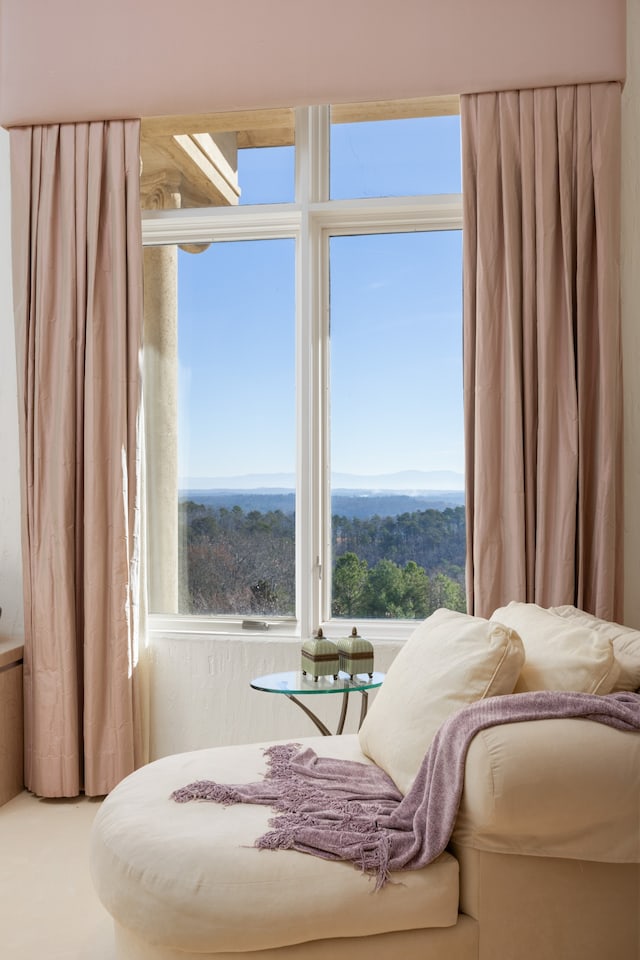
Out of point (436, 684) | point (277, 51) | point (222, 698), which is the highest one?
point (277, 51)

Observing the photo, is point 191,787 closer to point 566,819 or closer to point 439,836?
point 439,836

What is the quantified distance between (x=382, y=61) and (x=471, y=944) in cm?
279

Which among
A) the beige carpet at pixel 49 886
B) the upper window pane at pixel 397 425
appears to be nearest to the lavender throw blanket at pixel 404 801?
Result: the beige carpet at pixel 49 886

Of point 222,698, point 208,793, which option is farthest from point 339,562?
point 208,793

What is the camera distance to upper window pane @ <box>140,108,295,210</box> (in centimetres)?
345

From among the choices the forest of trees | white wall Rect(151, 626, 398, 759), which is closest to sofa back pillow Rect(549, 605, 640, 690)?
the forest of trees

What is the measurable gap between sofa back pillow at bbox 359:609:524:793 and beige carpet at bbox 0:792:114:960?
0.89 meters

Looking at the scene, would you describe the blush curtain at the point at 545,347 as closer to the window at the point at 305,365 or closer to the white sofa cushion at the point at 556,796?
the window at the point at 305,365

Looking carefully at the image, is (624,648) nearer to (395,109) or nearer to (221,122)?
(395,109)

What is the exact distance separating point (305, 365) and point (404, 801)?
1928 mm

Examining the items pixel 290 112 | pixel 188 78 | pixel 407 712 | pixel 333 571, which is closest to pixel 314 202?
pixel 290 112

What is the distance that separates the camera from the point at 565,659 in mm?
1989

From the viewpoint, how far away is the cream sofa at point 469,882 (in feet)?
5.55

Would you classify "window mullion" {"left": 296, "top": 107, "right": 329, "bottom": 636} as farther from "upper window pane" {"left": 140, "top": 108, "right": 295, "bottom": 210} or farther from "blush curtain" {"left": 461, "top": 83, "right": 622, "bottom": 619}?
"blush curtain" {"left": 461, "top": 83, "right": 622, "bottom": 619}
